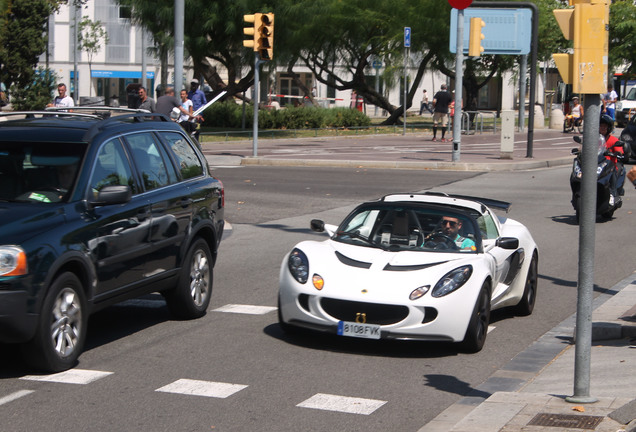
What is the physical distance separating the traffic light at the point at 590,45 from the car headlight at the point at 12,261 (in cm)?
379

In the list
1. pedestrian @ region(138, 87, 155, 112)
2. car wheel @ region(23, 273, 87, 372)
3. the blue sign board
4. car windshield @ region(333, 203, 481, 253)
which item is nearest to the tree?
the blue sign board

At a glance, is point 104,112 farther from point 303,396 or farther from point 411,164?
point 411,164

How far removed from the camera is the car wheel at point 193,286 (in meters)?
9.12

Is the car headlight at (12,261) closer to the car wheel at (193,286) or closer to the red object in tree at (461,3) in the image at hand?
the car wheel at (193,286)

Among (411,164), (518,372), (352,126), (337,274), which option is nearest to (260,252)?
(337,274)

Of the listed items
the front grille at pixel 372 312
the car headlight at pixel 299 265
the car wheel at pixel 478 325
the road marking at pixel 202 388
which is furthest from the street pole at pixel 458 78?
the road marking at pixel 202 388

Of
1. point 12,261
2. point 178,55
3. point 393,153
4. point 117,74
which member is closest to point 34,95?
point 393,153

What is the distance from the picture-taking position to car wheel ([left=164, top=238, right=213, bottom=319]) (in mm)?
9125

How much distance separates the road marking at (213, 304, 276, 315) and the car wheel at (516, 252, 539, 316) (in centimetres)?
250

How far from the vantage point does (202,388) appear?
701 cm

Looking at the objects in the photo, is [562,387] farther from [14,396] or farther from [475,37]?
[475,37]

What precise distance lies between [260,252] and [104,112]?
4427 millimetres

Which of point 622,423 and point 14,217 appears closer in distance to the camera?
point 622,423

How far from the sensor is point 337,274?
830 cm
